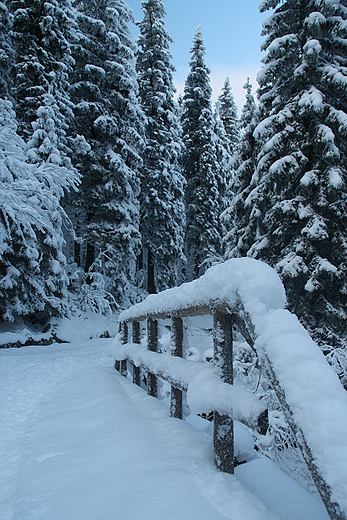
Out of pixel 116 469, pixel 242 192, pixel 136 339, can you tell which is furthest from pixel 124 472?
pixel 242 192

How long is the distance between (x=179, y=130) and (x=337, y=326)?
19847 millimetres

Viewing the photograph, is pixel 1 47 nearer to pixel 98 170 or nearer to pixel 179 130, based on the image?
pixel 98 170

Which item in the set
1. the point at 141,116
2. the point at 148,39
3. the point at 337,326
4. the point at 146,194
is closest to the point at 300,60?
the point at 337,326

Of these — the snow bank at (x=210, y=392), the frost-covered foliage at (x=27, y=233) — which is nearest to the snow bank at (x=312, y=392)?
the snow bank at (x=210, y=392)

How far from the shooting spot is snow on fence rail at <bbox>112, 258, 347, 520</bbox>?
1.18m

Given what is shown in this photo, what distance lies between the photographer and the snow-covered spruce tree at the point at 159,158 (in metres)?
22.6

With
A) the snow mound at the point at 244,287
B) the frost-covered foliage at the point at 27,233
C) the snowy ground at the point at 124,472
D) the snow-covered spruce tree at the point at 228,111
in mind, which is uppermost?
the snow-covered spruce tree at the point at 228,111

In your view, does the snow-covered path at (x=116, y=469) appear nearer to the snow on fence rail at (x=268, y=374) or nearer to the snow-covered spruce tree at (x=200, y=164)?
the snow on fence rail at (x=268, y=374)

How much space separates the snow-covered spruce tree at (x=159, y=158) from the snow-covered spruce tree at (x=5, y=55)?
8.59 m

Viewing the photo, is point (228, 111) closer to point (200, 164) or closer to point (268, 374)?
point (200, 164)

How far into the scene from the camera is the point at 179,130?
977 inches

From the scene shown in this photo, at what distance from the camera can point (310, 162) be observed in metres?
9.97

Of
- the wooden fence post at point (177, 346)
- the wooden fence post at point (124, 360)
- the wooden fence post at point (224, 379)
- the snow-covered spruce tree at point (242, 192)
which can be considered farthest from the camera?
the snow-covered spruce tree at point (242, 192)

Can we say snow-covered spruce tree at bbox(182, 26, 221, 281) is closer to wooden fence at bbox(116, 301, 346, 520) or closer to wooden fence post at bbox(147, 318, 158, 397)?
wooden fence post at bbox(147, 318, 158, 397)
